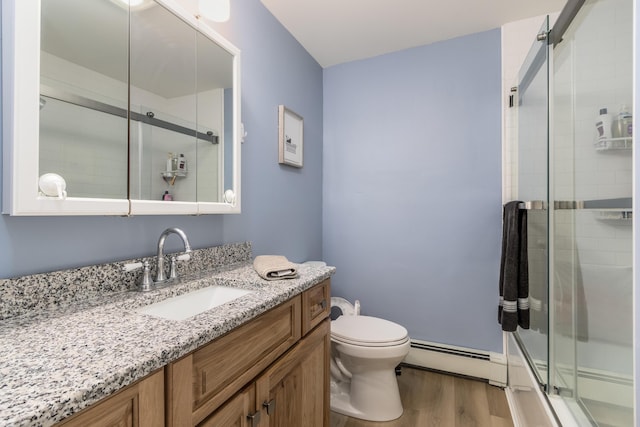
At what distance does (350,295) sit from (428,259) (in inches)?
26.3

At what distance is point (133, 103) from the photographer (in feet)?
3.33

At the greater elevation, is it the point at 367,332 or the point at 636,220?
the point at 636,220

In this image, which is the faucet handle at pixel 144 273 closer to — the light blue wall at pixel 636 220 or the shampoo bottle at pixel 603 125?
the light blue wall at pixel 636 220

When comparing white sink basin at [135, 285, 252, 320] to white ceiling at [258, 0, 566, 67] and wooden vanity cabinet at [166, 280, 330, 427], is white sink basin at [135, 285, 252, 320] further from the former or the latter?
white ceiling at [258, 0, 566, 67]

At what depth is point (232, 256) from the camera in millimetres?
1454

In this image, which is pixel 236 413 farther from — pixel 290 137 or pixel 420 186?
Answer: pixel 420 186

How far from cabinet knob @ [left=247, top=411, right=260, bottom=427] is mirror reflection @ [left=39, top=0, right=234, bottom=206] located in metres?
0.76

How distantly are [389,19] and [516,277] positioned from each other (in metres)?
1.68

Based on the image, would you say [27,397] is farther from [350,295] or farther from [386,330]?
[350,295]

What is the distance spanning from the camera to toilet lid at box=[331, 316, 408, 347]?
162cm

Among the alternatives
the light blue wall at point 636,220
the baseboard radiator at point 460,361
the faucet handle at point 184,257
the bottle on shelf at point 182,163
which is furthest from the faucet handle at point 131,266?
the baseboard radiator at point 460,361

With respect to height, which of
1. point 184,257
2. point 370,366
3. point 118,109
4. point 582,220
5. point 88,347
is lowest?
point 370,366

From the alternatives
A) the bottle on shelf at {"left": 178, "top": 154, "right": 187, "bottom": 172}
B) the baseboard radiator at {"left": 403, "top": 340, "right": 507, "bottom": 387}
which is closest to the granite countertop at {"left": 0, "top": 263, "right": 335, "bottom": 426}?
the bottle on shelf at {"left": 178, "top": 154, "right": 187, "bottom": 172}

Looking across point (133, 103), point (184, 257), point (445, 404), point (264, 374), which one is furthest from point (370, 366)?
point (133, 103)
